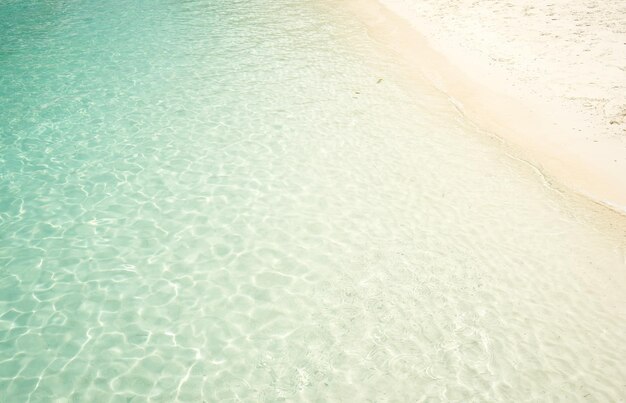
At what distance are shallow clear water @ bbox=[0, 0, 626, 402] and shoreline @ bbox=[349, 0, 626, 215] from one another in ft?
1.64

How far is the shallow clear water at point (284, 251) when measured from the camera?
17.7ft

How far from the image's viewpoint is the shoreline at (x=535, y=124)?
28.1ft

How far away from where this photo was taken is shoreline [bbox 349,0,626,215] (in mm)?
8570

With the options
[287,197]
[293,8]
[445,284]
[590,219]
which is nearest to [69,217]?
[287,197]

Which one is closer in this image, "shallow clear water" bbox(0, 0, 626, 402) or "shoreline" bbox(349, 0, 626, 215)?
"shallow clear water" bbox(0, 0, 626, 402)

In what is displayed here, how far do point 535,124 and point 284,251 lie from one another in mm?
6976

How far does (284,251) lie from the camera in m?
7.20

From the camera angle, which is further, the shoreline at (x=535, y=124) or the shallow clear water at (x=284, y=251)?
the shoreline at (x=535, y=124)

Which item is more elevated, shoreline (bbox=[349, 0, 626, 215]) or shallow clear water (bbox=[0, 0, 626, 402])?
shoreline (bbox=[349, 0, 626, 215])

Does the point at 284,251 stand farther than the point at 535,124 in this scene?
No

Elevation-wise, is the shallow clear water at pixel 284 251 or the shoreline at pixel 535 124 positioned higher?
the shoreline at pixel 535 124

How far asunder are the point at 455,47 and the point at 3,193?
13.0m

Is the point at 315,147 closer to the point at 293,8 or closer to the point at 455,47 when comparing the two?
the point at 455,47

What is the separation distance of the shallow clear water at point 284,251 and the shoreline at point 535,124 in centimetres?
50
